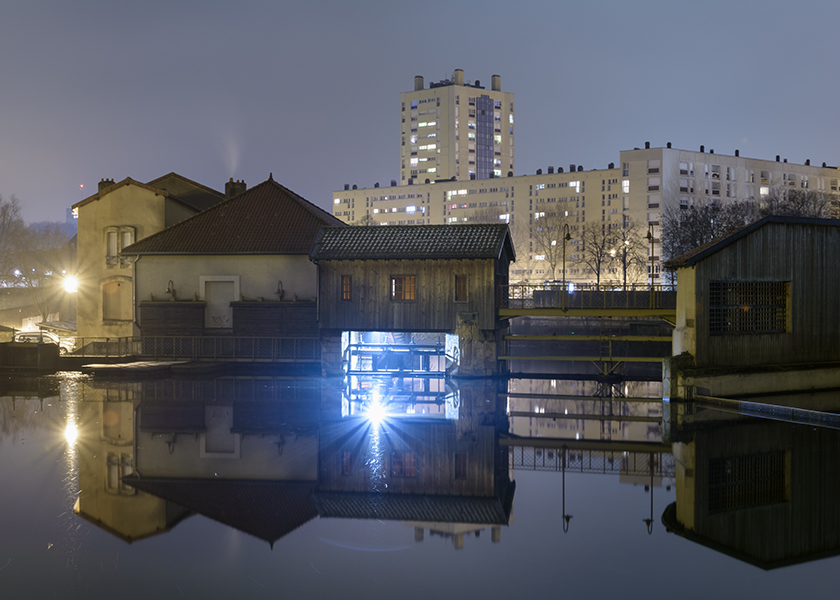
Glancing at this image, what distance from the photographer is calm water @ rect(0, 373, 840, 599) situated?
9.68 meters

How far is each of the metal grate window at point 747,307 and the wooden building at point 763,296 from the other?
0.11ft

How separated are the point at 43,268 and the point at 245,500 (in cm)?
7913

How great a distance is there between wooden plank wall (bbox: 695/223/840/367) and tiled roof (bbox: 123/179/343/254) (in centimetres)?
2009

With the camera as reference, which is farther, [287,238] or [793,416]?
[287,238]

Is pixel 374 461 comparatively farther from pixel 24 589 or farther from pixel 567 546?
pixel 24 589

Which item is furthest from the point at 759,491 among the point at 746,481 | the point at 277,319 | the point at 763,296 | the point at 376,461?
the point at 277,319

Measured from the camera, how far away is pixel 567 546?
10.9 m

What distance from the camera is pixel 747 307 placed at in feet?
79.6

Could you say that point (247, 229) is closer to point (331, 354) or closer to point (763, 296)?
point (331, 354)

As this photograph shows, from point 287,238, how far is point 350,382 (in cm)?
1023

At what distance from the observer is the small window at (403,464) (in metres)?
14.8

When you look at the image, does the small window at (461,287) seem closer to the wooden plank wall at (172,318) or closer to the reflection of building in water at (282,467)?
the reflection of building in water at (282,467)

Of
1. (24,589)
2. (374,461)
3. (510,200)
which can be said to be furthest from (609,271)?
(24,589)

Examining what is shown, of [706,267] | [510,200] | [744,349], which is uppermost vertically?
[510,200]
